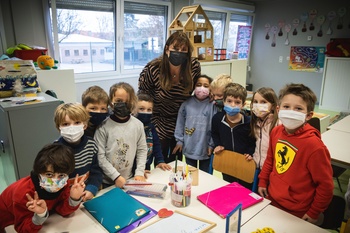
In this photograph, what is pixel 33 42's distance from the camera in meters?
3.65

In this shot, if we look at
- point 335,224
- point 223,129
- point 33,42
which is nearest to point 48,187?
point 223,129

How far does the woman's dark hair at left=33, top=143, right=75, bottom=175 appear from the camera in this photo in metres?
1.06

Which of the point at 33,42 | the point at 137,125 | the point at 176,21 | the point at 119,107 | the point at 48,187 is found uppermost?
the point at 176,21

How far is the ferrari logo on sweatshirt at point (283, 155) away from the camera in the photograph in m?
1.35

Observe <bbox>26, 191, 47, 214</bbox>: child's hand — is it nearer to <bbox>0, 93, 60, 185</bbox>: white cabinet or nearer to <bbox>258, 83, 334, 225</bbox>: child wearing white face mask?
<bbox>258, 83, 334, 225</bbox>: child wearing white face mask

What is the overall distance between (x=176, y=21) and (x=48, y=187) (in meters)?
3.51

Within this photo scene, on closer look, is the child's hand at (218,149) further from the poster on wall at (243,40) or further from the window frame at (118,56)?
the poster on wall at (243,40)

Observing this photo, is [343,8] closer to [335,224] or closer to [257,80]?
[257,80]

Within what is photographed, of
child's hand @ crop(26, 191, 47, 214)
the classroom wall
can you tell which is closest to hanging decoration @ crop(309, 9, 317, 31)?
the classroom wall

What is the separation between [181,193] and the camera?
122 cm

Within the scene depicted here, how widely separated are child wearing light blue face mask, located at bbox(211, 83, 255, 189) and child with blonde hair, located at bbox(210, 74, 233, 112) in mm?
75

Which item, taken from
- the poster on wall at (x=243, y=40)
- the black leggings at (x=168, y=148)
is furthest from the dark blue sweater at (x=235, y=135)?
the poster on wall at (x=243, y=40)

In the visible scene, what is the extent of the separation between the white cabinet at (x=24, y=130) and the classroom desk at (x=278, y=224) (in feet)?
6.22

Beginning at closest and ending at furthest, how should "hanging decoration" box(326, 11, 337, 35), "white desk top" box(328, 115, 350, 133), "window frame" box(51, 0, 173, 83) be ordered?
"white desk top" box(328, 115, 350, 133) < "window frame" box(51, 0, 173, 83) < "hanging decoration" box(326, 11, 337, 35)
